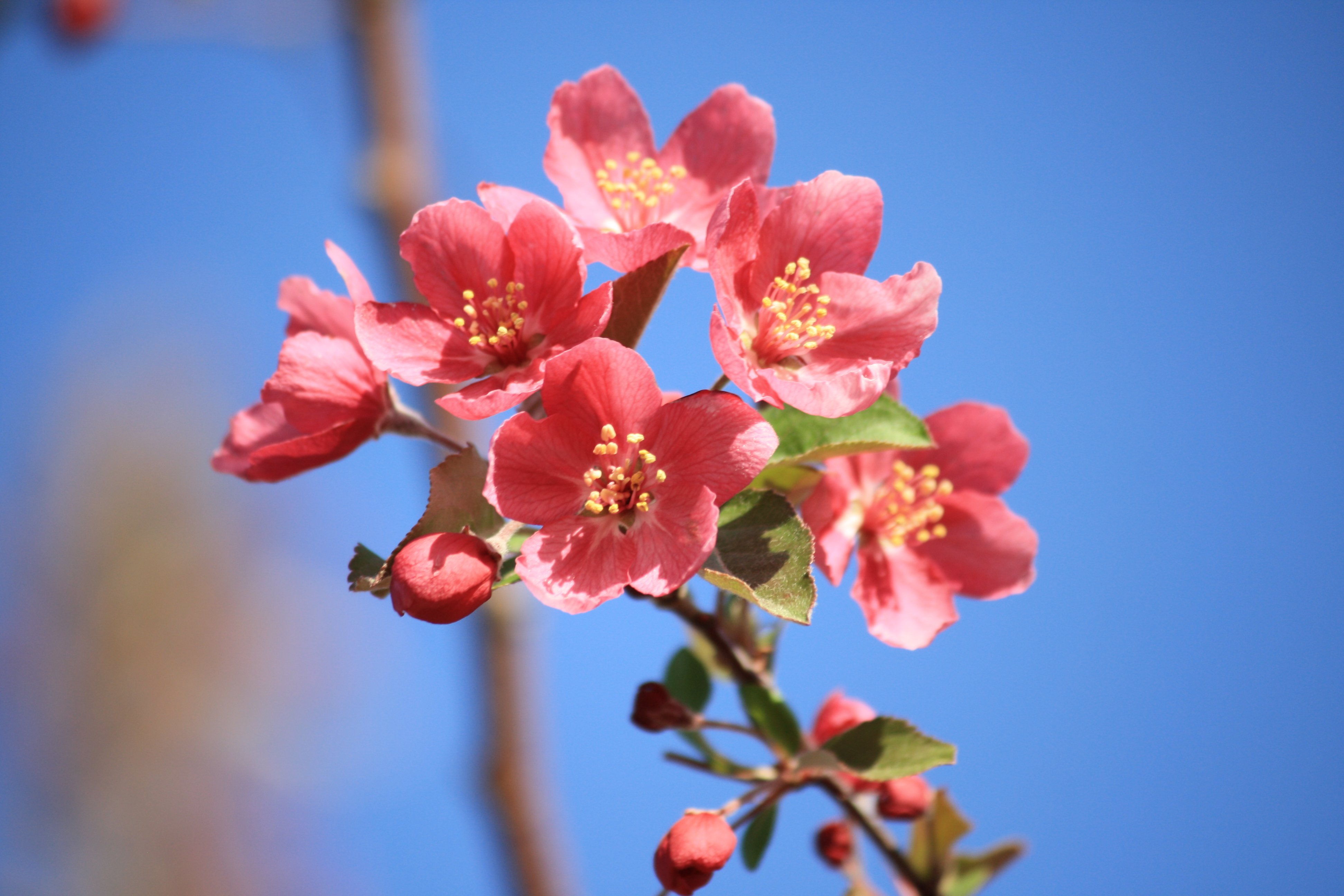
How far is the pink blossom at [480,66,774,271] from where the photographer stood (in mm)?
1254

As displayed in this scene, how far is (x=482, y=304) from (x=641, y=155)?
40 cm

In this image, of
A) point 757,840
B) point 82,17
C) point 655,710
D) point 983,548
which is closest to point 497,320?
point 655,710

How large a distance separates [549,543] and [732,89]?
2.34 ft

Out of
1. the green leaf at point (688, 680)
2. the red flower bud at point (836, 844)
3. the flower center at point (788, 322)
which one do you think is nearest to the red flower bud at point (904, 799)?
the red flower bud at point (836, 844)

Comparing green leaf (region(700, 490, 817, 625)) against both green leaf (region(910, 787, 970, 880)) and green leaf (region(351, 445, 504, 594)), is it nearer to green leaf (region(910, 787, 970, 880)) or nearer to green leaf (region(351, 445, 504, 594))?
green leaf (region(351, 445, 504, 594))

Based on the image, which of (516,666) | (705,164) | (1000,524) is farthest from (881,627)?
(516,666)

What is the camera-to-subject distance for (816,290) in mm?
1072

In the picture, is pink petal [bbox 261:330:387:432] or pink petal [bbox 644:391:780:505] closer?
pink petal [bbox 644:391:780:505]

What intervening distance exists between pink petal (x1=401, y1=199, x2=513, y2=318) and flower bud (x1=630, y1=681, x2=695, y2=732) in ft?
1.91

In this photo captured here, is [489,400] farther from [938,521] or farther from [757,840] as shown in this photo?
[757,840]

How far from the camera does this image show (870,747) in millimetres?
1140

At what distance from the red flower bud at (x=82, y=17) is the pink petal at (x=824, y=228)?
377 centimetres

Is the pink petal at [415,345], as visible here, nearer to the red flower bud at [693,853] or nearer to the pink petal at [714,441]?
the pink petal at [714,441]

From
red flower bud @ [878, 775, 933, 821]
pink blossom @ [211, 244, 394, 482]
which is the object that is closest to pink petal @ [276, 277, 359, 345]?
pink blossom @ [211, 244, 394, 482]
